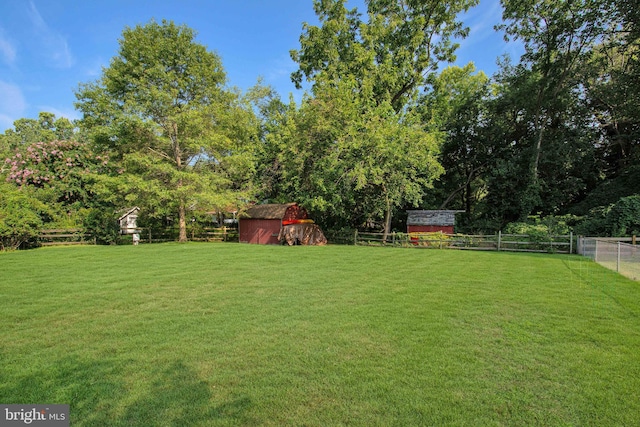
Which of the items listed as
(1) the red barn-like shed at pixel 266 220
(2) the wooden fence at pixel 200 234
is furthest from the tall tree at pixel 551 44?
(2) the wooden fence at pixel 200 234

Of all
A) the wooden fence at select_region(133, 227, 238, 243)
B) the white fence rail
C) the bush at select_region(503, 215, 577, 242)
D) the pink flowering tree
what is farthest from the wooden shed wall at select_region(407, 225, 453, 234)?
the pink flowering tree

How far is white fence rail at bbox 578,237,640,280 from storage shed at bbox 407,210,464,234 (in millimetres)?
8598

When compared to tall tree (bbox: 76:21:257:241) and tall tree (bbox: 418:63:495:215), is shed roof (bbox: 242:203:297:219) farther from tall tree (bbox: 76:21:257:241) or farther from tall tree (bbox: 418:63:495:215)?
tall tree (bbox: 418:63:495:215)

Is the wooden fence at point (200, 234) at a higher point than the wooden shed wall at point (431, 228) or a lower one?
lower

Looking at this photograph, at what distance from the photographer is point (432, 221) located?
69.9 ft

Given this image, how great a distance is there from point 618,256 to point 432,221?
40.0ft

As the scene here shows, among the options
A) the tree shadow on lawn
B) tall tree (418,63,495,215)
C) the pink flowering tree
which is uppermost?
tall tree (418,63,495,215)

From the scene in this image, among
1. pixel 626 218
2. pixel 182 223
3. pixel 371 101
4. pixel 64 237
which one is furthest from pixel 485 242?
pixel 64 237

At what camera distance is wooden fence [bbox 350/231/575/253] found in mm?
14984

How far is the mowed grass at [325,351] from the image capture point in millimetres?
2896

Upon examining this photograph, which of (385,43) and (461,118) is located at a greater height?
(385,43)

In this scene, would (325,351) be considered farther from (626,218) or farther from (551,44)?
(551,44)

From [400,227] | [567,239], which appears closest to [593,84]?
[567,239]

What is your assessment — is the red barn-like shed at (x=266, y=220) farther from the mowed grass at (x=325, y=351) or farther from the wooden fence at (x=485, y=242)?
the mowed grass at (x=325, y=351)
